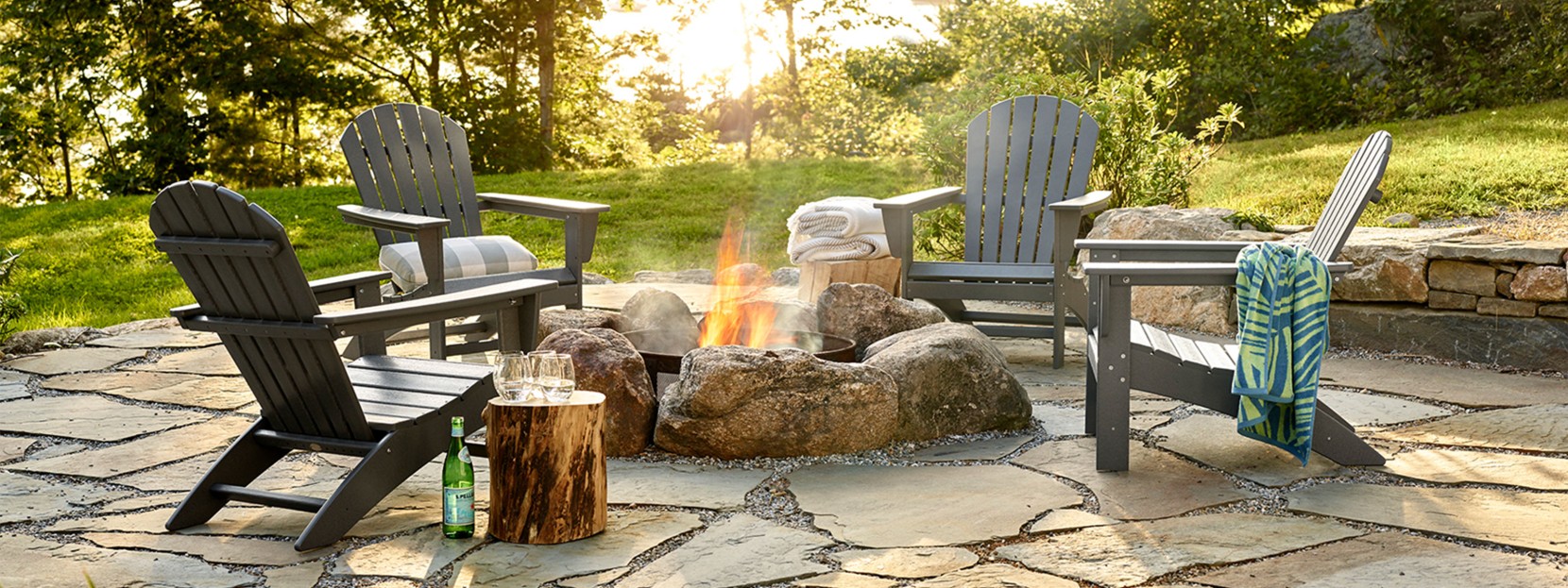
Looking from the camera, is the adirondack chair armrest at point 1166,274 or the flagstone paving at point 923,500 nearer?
the flagstone paving at point 923,500

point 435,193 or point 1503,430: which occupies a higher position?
point 435,193

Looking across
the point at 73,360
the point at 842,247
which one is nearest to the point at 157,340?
the point at 73,360

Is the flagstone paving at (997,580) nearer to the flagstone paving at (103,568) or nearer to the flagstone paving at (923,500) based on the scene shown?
the flagstone paving at (923,500)

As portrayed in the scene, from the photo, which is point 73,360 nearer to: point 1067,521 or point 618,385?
point 618,385

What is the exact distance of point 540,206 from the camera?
15.8 ft

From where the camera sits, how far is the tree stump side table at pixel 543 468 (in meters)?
2.63

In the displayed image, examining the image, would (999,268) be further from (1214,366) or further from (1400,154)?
(1400,154)

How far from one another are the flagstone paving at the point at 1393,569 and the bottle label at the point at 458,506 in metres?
1.41

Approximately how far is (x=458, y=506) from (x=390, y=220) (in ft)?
6.03

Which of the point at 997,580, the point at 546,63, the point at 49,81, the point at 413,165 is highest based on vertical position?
the point at 546,63

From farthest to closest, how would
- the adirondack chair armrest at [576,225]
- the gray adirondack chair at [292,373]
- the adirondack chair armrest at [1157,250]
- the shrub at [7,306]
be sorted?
the shrub at [7,306]
the adirondack chair armrest at [576,225]
the adirondack chair armrest at [1157,250]
the gray adirondack chair at [292,373]

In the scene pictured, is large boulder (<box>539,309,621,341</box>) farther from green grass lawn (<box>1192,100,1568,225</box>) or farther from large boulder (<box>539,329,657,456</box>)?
green grass lawn (<box>1192,100,1568,225</box>)

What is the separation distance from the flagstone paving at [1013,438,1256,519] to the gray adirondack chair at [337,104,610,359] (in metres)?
1.91

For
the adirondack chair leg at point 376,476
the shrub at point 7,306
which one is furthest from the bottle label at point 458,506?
the shrub at point 7,306
